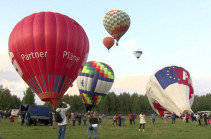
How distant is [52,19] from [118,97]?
8293cm

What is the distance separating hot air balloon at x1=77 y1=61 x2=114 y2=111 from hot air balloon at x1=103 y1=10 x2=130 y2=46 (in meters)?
5.57

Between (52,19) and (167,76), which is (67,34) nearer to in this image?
(52,19)

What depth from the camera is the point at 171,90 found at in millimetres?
34406

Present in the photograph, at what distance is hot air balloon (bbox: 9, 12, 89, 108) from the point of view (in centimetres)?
2086

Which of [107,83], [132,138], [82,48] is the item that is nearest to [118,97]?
[107,83]

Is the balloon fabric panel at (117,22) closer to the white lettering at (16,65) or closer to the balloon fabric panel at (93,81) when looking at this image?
the balloon fabric panel at (93,81)

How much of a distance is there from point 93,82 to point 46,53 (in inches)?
733

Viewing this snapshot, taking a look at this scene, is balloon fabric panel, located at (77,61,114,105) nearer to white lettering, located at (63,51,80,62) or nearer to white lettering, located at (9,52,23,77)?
white lettering, located at (63,51,80,62)

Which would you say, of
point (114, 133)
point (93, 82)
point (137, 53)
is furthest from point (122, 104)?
point (114, 133)

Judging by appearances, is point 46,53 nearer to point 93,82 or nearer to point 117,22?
point 117,22

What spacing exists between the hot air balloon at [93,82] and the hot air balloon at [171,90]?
6.94 m

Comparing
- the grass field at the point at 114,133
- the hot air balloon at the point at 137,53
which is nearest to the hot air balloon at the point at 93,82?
the hot air balloon at the point at 137,53

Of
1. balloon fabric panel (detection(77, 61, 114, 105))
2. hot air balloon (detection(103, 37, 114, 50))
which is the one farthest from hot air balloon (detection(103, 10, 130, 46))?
balloon fabric panel (detection(77, 61, 114, 105))

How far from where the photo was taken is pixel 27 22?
2184cm
